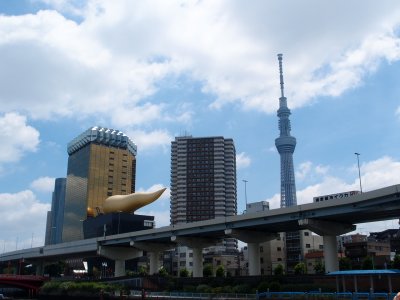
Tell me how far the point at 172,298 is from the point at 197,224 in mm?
15195

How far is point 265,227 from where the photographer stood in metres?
71.3

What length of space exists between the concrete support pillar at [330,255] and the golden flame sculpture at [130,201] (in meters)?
53.0

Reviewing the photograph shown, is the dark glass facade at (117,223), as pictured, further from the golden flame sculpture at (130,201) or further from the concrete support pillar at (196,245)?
the concrete support pillar at (196,245)

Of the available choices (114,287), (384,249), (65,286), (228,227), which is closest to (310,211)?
(228,227)

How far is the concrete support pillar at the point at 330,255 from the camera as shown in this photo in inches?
2359

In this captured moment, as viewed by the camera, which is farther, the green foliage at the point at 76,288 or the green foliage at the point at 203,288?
the green foliage at the point at 76,288

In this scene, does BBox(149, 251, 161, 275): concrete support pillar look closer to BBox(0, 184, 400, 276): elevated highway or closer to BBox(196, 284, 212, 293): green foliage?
BBox(0, 184, 400, 276): elevated highway

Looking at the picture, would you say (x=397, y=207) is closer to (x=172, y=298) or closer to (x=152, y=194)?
(x=172, y=298)

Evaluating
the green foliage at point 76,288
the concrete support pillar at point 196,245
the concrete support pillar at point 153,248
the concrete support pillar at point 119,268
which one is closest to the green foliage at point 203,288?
the concrete support pillar at point 196,245

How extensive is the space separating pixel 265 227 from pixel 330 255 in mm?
13010

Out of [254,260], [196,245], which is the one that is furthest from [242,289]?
[196,245]

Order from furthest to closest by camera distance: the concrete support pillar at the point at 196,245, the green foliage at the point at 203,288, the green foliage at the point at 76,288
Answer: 1. the concrete support pillar at the point at 196,245
2. the green foliage at the point at 76,288
3. the green foliage at the point at 203,288

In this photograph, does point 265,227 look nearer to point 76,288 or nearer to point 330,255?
point 330,255

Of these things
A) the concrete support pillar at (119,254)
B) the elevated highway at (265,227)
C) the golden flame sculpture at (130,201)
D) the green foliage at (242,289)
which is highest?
the golden flame sculpture at (130,201)
